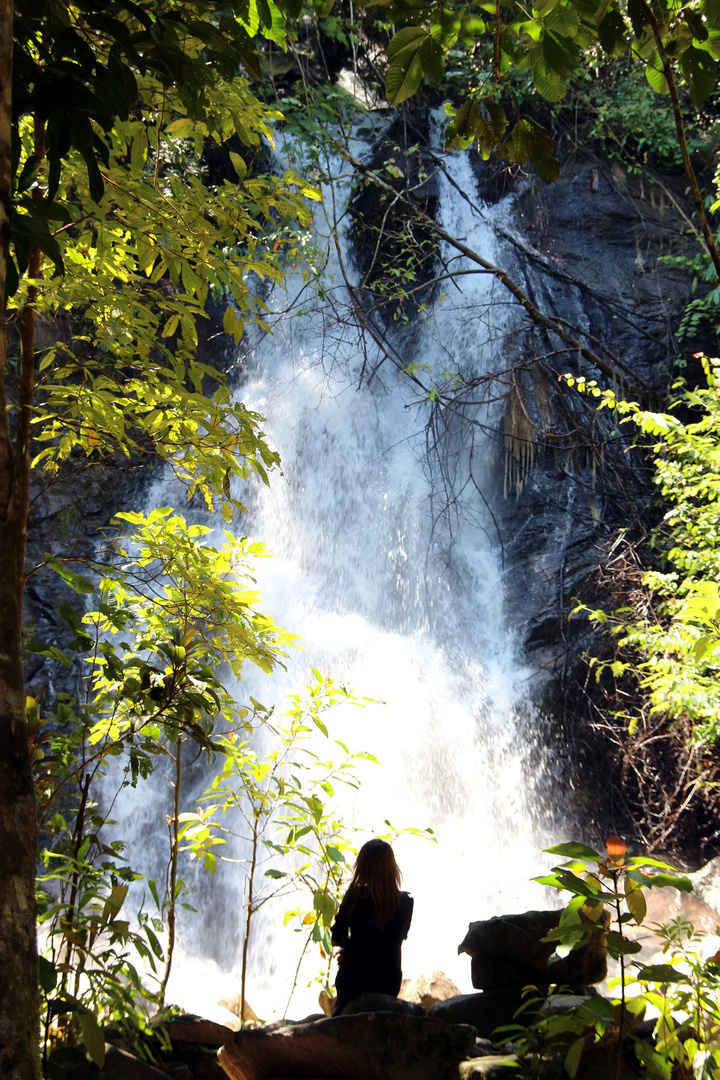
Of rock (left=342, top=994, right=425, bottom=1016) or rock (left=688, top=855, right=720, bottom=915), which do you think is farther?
rock (left=688, top=855, right=720, bottom=915)

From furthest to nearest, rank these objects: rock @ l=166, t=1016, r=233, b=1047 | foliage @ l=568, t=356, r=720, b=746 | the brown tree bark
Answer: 1. foliage @ l=568, t=356, r=720, b=746
2. rock @ l=166, t=1016, r=233, b=1047
3. the brown tree bark

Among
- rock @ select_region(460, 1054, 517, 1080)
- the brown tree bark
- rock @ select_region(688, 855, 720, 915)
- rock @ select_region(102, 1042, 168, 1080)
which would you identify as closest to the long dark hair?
rock @ select_region(460, 1054, 517, 1080)

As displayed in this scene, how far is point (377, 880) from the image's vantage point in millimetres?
3320

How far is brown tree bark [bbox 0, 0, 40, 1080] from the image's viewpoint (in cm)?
97

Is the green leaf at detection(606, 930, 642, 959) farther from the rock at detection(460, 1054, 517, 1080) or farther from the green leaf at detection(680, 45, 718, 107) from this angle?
the green leaf at detection(680, 45, 718, 107)

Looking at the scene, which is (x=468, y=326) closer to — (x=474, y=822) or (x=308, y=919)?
(x=474, y=822)

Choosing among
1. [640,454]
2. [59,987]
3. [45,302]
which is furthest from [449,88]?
[59,987]

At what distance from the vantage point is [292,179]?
2.49 metres

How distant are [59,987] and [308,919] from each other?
5.08 ft

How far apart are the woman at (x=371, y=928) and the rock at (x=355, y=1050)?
1.09 meters

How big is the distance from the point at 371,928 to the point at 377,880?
9.0 inches

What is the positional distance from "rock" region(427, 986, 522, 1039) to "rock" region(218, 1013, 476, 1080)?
0.98 meters

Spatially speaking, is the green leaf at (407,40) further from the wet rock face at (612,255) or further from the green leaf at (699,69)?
the wet rock face at (612,255)

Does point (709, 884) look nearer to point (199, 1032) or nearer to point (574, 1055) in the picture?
point (199, 1032)
